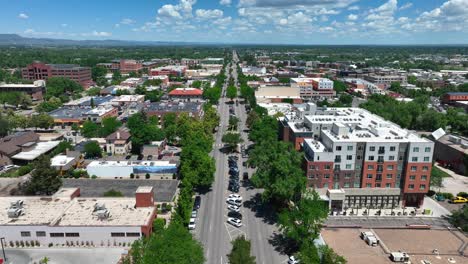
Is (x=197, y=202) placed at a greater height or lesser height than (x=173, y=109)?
lesser

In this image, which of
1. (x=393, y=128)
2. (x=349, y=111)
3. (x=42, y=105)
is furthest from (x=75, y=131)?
(x=393, y=128)

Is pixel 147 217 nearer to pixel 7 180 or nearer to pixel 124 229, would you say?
pixel 124 229

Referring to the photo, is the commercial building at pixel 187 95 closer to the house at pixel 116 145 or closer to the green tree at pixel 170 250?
the house at pixel 116 145

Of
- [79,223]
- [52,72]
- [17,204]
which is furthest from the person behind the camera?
[52,72]

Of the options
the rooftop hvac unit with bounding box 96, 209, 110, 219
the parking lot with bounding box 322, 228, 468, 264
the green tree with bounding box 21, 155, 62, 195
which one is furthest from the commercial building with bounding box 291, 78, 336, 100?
the rooftop hvac unit with bounding box 96, 209, 110, 219

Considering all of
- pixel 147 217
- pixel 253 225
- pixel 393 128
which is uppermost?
pixel 393 128

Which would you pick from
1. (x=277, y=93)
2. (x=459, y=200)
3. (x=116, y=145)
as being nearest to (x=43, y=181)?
(x=116, y=145)

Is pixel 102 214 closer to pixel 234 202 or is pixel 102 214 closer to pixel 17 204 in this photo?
pixel 17 204
